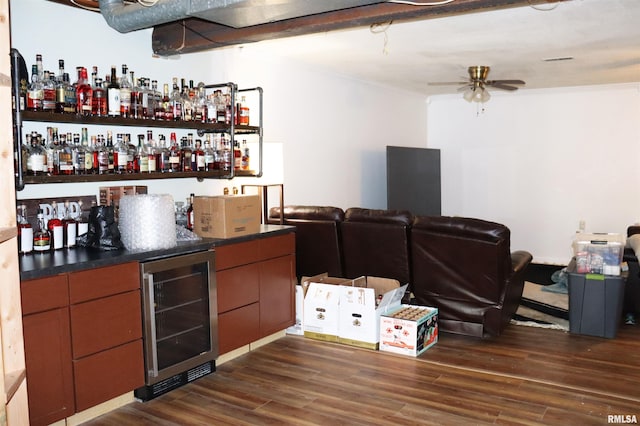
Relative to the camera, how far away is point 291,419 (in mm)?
3191

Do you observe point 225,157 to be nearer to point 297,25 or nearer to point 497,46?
point 297,25

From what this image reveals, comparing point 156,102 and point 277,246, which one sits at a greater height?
point 156,102

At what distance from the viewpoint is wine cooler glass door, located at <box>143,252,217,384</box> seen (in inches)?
136

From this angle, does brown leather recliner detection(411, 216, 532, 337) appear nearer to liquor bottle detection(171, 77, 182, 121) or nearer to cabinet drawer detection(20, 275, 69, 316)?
liquor bottle detection(171, 77, 182, 121)

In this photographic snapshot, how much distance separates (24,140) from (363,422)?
8.48 feet

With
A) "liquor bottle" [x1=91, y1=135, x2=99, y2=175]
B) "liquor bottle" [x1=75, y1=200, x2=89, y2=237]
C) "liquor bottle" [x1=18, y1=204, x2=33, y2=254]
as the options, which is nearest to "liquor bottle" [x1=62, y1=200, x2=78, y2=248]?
"liquor bottle" [x1=75, y1=200, x2=89, y2=237]

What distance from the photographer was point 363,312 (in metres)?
4.34

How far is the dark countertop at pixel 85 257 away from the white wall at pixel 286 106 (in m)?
0.53

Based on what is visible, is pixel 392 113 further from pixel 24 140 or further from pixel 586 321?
pixel 24 140

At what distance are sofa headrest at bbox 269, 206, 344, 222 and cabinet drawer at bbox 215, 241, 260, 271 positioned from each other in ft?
2.83

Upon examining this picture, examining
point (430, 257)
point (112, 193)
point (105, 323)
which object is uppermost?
point (112, 193)

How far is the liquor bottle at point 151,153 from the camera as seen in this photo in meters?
3.97

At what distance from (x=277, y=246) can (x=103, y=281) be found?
5.12 ft

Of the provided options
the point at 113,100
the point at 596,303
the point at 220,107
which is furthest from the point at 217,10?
the point at 596,303
